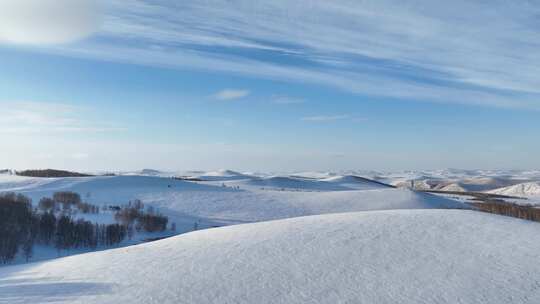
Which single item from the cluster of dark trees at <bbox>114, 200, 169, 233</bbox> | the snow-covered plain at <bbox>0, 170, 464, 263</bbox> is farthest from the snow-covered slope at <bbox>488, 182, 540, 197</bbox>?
the cluster of dark trees at <bbox>114, 200, 169, 233</bbox>

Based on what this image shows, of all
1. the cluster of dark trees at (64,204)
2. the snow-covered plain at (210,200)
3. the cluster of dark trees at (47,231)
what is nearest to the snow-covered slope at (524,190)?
the snow-covered plain at (210,200)

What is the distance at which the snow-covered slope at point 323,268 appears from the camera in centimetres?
678

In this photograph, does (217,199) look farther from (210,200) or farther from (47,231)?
(47,231)

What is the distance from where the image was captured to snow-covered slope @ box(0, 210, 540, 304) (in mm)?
6777

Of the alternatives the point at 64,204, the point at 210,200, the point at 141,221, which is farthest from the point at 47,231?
the point at 210,200

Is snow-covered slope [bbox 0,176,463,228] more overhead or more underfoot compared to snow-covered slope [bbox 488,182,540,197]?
more overhead

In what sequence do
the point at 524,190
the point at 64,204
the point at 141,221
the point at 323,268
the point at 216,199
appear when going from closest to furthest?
the point at 323,268
the point at 141,221
the point at 64,204
the point at 216,199
the point at 524,190

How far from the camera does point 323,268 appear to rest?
7.86m

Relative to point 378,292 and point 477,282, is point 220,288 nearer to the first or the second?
point 378,292

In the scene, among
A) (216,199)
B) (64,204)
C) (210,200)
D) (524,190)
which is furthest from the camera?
(524,190)

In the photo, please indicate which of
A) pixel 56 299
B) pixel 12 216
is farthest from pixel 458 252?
pixel 12 216

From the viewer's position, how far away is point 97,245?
21.2 metres

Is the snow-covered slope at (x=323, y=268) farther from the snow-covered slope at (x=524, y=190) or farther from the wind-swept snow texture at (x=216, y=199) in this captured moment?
the snow-covered slope at (x=524, y=190)

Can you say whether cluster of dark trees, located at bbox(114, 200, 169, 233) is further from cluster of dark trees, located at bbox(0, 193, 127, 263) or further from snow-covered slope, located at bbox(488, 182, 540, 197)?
snow-covered slope, located at bbox(488, 182, 540, 197)
